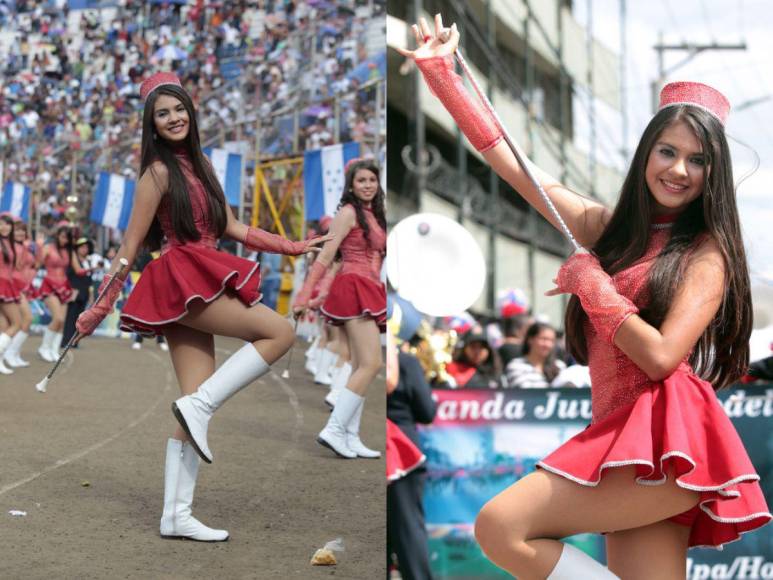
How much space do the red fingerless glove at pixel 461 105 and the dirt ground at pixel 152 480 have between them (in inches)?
36.4

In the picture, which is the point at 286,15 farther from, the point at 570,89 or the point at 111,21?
the point at 570,89

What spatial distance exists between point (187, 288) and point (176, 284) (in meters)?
0.03

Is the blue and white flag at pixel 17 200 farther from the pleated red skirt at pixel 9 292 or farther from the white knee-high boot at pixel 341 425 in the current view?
the white knee-high boot at pixel 341 425

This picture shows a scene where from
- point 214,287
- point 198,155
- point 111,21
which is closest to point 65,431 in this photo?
point 214,287

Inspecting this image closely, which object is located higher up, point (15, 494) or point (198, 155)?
point (198, 155)

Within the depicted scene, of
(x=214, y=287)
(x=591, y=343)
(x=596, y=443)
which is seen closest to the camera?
(x=596, y=443)

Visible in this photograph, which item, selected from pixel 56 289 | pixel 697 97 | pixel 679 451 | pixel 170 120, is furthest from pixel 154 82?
pixel 679 451

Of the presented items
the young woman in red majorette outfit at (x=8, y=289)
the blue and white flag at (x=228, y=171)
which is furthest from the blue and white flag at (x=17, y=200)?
the blue and white flag at (x=228, y=171)

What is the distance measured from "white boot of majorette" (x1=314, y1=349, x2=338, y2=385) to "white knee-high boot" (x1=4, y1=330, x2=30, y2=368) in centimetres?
77

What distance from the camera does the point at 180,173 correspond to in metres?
2.66

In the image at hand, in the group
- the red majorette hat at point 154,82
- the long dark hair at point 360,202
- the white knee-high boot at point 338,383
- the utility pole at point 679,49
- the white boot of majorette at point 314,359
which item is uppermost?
the utility pole at point 679,49

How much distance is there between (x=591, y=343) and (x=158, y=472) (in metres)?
1.35

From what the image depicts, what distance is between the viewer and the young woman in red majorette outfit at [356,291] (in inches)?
117

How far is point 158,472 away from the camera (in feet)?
9.40
